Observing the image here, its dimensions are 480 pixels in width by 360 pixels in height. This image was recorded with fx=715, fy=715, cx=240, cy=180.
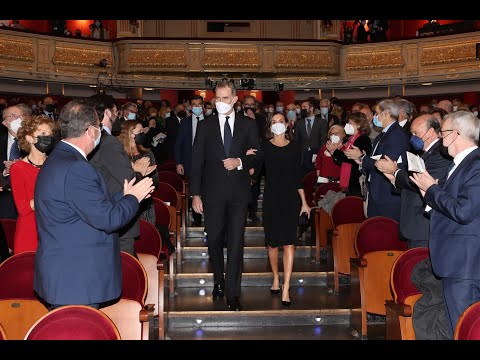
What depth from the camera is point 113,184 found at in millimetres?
4832

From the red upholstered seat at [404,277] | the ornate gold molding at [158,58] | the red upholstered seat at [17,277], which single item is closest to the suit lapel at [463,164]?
the red upholstered seat at [404,277]

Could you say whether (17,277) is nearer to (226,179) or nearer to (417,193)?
(226,179)

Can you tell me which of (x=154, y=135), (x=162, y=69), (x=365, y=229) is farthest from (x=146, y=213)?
(x=162, y=69)

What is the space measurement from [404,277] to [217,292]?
2430 mm

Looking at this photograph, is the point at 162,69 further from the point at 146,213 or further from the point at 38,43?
the point at 146,213

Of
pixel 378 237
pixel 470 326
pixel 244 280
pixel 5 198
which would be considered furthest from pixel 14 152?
pixel 470 326

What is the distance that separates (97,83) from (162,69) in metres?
1.81

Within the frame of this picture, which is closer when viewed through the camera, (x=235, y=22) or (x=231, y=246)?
(x=231, y=246)

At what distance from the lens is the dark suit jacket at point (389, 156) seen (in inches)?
241

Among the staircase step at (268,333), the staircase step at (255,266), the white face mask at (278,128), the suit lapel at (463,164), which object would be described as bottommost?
the staircase step at (268,333)

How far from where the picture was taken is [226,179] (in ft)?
19.7

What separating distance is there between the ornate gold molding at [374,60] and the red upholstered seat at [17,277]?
16.5 meters

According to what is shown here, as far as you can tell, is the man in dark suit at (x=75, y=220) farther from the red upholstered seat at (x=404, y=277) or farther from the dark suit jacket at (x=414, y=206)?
Result: the dark suit jacket at (x=414, y=206)
